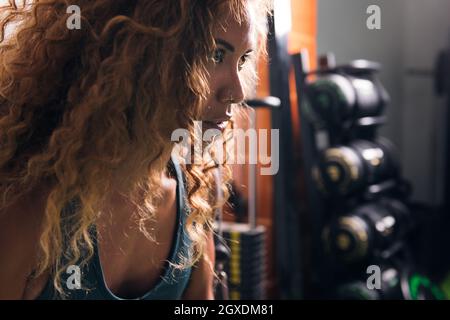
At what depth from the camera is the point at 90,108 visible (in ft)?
2.09

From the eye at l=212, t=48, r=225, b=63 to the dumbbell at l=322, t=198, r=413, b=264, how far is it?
144cm

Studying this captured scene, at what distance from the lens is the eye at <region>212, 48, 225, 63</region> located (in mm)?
678

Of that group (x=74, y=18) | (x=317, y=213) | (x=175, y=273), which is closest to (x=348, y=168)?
(x=317, y=213)

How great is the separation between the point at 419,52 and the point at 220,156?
2.58m

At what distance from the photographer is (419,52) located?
10.1 feet

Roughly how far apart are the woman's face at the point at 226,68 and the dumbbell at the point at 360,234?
1409mm

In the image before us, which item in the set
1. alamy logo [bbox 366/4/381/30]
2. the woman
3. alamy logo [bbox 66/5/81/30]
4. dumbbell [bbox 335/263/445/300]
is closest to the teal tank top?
the woman

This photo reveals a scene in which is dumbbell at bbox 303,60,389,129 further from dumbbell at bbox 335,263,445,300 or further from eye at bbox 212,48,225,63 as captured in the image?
eye at bbox 212,48,225,63

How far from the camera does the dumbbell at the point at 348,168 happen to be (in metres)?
2.00

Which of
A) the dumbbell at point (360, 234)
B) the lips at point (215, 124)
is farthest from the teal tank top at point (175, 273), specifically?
the dumbbell at point (360, 234)

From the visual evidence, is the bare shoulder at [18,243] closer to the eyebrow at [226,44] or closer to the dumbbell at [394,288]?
the eyebrow at [226,44]

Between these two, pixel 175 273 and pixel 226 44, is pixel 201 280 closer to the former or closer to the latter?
pixel 175 273

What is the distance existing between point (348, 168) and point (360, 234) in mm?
259
